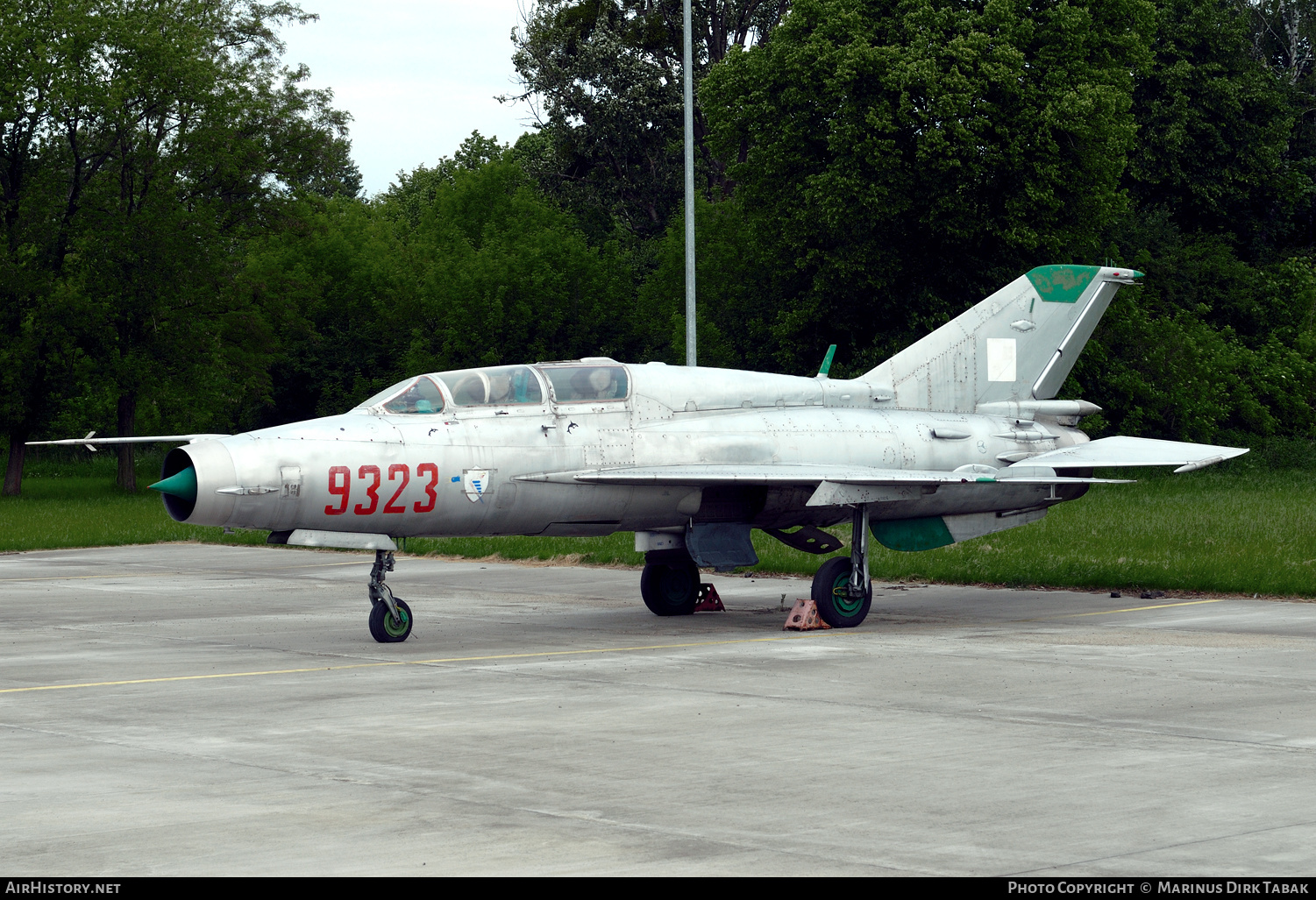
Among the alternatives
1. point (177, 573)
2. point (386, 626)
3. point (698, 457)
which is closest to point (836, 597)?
point (698, 457)

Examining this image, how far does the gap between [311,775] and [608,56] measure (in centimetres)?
5084

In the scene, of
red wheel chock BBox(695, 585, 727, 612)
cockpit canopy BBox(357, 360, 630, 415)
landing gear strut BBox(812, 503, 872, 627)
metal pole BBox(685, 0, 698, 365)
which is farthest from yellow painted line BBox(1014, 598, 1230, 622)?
metal pole BBox(685, 0, 698, 365)

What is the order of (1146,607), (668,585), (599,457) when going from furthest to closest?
1. (1146,607)
2. (668,585)
3. (599,457)

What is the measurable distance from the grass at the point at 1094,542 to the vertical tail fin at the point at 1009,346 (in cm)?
361

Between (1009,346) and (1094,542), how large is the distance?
7174mm

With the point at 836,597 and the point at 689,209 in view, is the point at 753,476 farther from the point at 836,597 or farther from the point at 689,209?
the point at 689,209

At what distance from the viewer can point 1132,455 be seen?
17453 mm

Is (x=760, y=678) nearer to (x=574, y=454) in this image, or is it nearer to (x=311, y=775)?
(x=574, y=454)

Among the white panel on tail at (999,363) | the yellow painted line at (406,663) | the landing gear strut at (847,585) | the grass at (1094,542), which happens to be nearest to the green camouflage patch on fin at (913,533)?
the landing gear strut at (847,585)

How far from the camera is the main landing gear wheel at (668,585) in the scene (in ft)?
59.2

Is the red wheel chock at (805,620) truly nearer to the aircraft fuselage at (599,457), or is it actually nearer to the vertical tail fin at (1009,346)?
the aircraft fuselage at (599,457)

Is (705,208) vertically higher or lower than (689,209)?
higher

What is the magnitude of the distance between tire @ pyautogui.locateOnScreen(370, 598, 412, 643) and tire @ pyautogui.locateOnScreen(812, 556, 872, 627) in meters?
4.32

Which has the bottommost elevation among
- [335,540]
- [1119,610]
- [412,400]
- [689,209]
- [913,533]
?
[1119,610]
